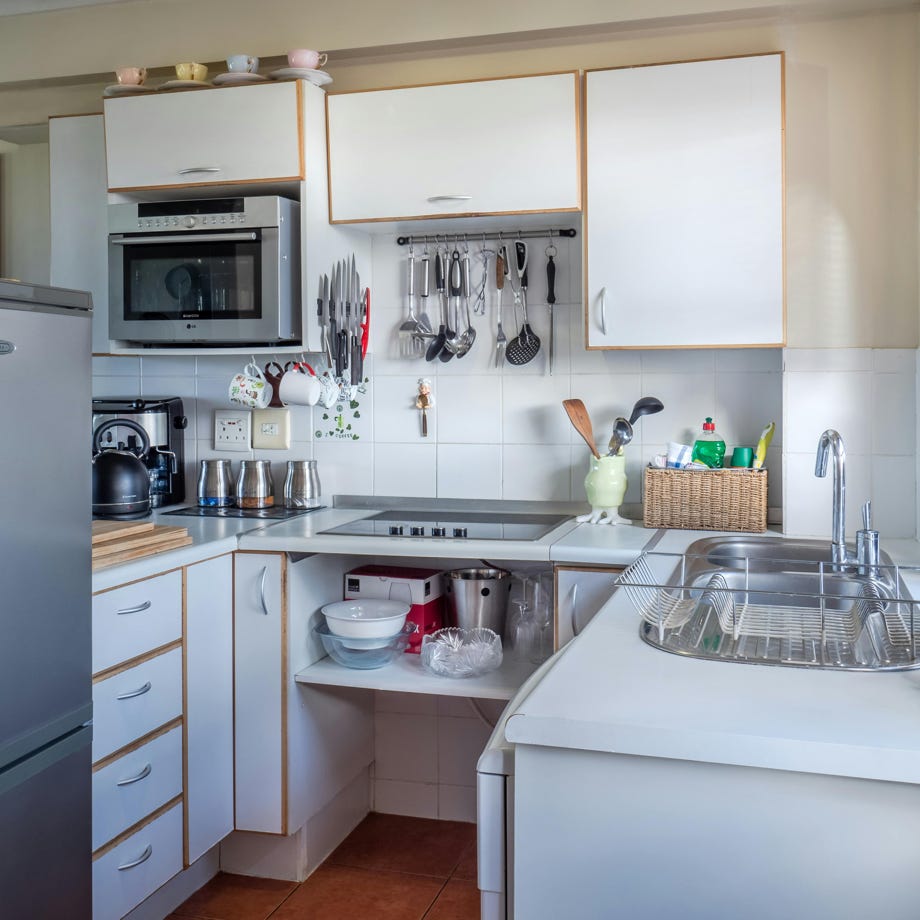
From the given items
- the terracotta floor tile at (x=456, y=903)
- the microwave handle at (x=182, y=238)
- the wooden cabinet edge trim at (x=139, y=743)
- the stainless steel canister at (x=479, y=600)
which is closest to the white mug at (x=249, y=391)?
the microwave handle at (x=182, y=238)

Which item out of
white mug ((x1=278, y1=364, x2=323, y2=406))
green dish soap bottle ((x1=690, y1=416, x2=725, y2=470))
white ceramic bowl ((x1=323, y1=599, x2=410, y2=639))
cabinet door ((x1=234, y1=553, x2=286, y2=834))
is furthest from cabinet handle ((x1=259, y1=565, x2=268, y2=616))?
green dish soap bottle ((x1=690, y1=416, x2=725, y2=470))

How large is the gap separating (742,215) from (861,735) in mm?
1707

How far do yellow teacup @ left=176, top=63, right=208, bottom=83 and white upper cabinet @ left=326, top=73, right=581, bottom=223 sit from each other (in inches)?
15.8

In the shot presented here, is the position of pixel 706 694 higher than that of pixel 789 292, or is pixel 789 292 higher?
pixel 789 292

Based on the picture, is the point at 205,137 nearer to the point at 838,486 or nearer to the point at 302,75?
the point at 302,75

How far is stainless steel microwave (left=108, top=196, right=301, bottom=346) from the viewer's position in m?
2.71

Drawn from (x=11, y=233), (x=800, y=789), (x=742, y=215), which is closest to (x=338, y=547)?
(x=742, y=215)

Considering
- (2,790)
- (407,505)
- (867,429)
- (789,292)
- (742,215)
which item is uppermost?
(742,215)

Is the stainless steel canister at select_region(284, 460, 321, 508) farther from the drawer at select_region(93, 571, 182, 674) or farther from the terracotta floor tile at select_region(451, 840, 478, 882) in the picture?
the terracotta floor tile at select_region(451, 840, 478, 882)

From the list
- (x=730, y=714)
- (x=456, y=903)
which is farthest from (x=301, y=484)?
(x=730, y=714)

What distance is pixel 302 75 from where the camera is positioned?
2.72 meters

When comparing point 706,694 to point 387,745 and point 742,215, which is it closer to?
point 742,215

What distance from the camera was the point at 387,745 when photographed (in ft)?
10.2

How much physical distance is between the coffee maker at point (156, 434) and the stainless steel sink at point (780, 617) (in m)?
1.67
